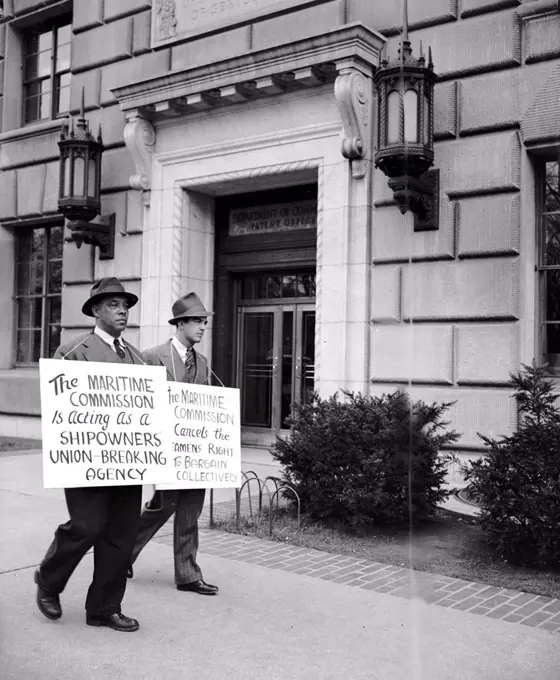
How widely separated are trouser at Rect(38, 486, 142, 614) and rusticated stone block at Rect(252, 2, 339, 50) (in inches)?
327

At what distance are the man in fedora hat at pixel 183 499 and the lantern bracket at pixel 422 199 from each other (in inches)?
191

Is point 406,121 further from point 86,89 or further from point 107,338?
point 86,89

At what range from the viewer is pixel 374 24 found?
10820 mm

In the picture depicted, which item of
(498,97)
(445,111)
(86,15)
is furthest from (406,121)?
(86,15)

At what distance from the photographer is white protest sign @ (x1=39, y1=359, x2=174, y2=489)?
15.0 feet

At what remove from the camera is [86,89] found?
1413cm

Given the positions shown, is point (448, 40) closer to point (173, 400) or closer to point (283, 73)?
point (283, 73)

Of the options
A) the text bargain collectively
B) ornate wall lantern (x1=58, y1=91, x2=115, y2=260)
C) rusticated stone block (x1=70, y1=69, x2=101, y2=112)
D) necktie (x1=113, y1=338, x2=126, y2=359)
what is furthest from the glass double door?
necktie (x1=113, y1=338, x2=126, y2=359)

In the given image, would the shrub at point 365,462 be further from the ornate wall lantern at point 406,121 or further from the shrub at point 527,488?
the ornate wall lantern at point 406,121

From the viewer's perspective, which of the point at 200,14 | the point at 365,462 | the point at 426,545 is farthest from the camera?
the point at 200,14

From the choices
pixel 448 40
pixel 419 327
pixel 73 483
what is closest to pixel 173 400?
pixel 73 483

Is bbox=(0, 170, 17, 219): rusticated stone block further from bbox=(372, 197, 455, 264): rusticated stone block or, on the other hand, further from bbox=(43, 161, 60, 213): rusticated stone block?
bbox=(372, 197, 455, 264): rusticated stone block

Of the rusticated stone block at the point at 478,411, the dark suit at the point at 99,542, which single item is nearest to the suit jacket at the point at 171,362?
the dark suit at the point at 99,542

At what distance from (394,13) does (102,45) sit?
567 cm
